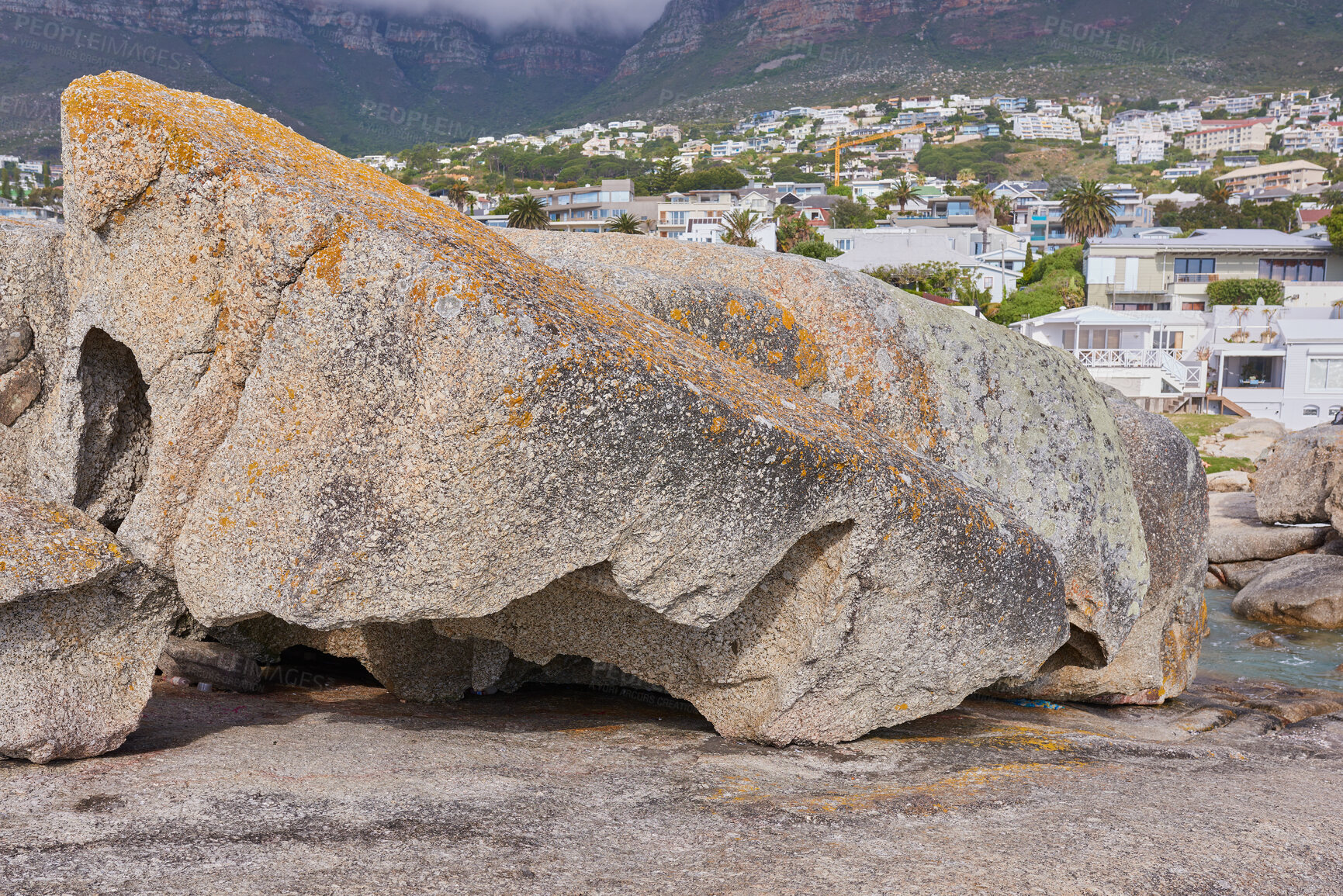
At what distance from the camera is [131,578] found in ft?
24.8

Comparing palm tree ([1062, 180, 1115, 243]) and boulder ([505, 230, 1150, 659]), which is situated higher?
palm tree ([1062, 180, 1115, 243])

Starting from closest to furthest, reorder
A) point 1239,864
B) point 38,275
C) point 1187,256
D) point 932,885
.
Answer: point 932,885 < point 1239,864 < point 38,275 < point 1187,256

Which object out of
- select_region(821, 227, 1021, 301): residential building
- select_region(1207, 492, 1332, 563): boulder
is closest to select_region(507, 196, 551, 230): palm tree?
A: select_region(821, 227, 1021, 301): residential building

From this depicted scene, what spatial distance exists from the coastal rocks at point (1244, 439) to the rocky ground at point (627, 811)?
39.9 metres

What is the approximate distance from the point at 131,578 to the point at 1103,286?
256 feet

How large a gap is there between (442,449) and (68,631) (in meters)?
3.24

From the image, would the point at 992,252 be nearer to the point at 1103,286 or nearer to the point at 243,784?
the point at 1103,286

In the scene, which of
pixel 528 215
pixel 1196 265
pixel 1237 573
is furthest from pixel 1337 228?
pixel 528 215

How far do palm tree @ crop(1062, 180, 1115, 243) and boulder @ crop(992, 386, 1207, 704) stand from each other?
307ft

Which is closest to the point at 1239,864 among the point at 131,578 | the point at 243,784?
the point at 243,784

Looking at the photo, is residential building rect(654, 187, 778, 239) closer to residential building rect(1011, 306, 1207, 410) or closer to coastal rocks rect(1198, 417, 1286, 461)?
residential building rect(1011, 306, 1207, 410)

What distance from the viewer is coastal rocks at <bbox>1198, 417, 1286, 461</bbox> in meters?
45.0

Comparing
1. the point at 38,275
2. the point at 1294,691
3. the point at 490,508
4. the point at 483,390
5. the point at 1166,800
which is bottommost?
the point at 1294,691

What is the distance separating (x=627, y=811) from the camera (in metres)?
6.90
